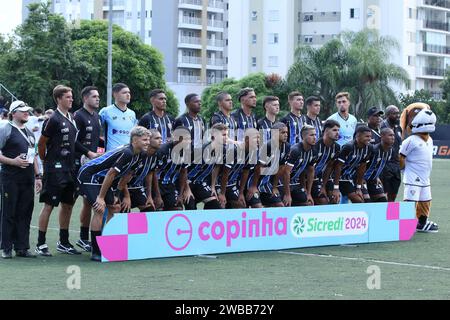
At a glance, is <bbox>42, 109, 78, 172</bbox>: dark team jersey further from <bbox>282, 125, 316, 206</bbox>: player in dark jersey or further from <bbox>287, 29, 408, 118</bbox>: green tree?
<bbox>287, 29, 408, 118</bbox>: green tree

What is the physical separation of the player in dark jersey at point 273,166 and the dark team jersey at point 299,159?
0.11 metres

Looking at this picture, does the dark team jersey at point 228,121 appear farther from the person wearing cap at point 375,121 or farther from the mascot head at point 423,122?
the mascot head at point 423,122

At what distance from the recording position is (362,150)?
14.4 m

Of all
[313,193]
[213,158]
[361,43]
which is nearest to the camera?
[213,158]

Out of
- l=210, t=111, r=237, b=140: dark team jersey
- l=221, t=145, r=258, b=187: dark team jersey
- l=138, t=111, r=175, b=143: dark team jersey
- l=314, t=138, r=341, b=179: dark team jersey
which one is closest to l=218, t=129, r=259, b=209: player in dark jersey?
l=221, t=145, r=258, b=187: dark team jersey

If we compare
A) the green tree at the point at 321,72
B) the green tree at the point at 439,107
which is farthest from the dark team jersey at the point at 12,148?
the green tree at the point at 439,107

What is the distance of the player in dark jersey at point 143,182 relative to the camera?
38.9ft

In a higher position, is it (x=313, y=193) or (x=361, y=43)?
(x=361, y=43)

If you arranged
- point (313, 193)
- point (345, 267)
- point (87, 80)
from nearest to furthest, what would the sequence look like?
1. point (345, 267)
2. point (313, 193)
3. point (87, 80)

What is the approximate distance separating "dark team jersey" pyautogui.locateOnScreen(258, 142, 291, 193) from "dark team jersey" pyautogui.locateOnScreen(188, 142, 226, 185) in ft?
2.30

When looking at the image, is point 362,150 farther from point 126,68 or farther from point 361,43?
point 126,68

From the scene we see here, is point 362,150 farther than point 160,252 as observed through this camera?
Yes
